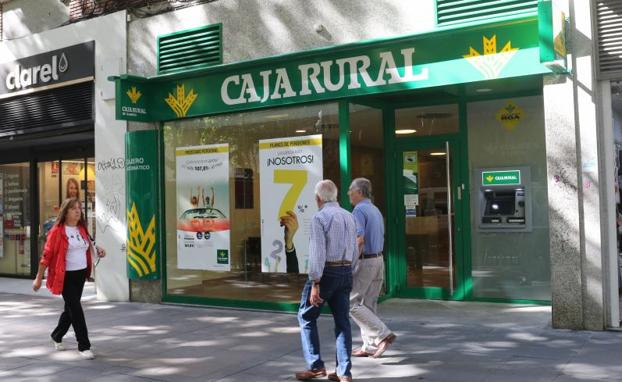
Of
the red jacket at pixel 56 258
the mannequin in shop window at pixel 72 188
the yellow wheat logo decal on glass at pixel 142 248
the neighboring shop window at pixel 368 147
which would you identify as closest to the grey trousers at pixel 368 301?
the neighboring shop window at pixel 368 147

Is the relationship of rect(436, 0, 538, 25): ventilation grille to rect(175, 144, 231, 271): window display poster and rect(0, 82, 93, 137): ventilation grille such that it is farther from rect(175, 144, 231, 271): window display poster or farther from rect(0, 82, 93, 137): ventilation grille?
rect(0, 82, 93, 137): ventilation grille

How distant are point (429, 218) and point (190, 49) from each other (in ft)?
14.4

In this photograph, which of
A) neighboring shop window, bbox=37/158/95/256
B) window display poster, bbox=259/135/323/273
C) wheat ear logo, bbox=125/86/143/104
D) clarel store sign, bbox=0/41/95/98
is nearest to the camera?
window display poster, bbox=259/135/323/273

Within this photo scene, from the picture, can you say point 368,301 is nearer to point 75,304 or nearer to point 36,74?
point 75,304

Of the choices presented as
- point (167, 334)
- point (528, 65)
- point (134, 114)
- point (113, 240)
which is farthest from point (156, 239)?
point (528, 65)

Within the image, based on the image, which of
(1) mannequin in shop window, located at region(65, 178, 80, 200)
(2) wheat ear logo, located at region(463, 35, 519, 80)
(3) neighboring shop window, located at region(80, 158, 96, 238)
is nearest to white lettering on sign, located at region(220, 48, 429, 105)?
(2) wheat ear logo, located at region(463, 35, 519, 80)

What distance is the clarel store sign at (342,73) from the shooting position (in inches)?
290

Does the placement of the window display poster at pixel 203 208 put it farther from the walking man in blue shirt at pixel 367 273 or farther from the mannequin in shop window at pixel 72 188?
the mannequin in shop window at pixel 72 188

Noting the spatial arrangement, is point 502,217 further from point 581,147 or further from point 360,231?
point 360,231

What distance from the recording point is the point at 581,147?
7.04 m

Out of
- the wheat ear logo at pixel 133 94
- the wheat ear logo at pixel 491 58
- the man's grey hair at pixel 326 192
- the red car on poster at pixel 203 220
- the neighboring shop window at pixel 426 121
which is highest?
the wheat ear logo at pixel 133 94

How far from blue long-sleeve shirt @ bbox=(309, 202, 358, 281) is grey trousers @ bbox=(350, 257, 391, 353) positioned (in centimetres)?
84

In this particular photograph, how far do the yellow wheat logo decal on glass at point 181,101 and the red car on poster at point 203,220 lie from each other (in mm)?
1513

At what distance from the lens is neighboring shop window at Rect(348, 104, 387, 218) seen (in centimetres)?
893
